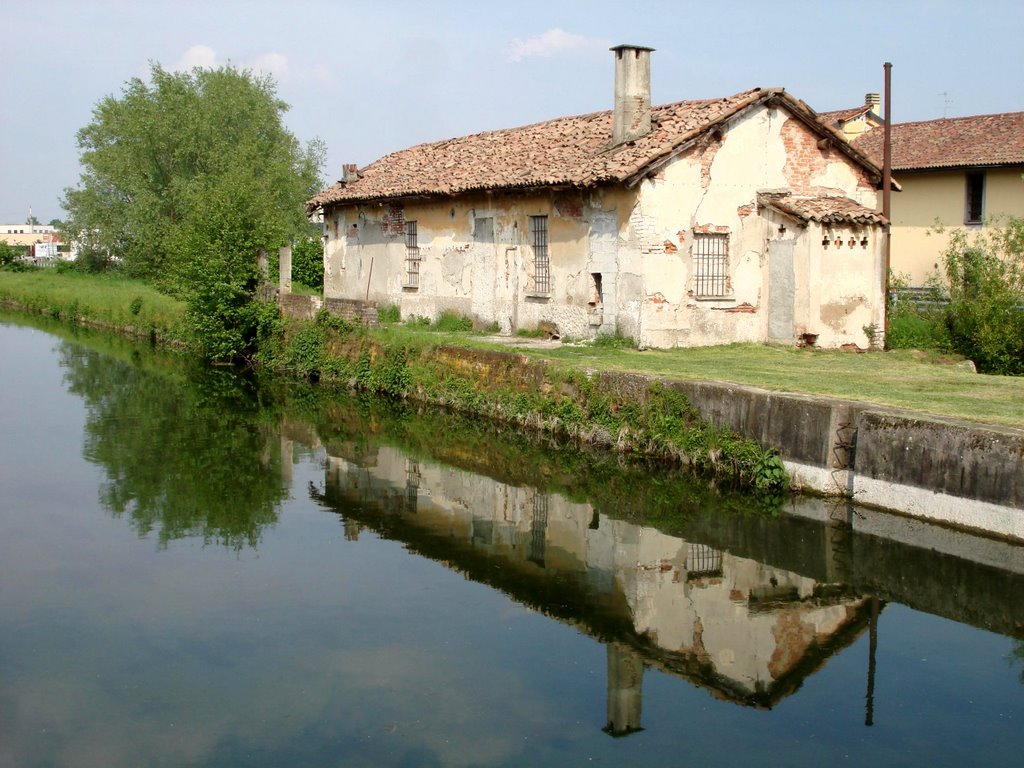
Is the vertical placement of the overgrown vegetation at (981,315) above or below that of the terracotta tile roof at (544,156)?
below

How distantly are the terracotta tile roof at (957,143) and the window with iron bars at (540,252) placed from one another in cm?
1308

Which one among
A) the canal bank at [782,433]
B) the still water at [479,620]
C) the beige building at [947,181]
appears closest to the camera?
the still water at [479,620]

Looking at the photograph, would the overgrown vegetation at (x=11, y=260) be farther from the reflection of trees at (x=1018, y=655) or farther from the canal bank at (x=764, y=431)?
the reflection of trees at (x=1018, y=655)

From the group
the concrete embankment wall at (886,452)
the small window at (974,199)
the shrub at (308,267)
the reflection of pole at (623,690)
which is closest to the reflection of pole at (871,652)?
the reflection of pole at (623,690)

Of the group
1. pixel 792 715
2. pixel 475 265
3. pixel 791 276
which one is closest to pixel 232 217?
pixel 475 265

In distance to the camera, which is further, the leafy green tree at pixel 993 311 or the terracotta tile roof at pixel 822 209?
the terracotta tile roof at pixel 822 209

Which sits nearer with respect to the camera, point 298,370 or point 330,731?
point 330,731

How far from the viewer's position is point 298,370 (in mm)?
22562

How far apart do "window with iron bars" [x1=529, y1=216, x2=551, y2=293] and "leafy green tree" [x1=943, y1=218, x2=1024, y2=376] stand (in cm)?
685

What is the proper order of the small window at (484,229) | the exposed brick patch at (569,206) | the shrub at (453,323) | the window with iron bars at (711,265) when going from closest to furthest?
the window with iron bars at (711,265) → the exposed brick patch at (569,206) → the small window at (484,229) → the shrub at (453,323)

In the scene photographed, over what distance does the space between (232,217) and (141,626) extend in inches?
681

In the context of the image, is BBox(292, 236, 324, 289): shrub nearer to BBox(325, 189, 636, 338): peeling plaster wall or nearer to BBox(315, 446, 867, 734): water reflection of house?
BBox(325, 189, 636, 338): peeling plaster wall

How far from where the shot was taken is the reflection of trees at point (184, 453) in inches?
472

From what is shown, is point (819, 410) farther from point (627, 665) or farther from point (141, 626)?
point (141, 626)
